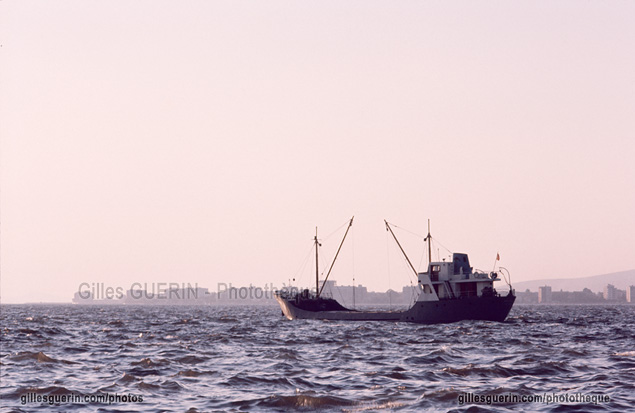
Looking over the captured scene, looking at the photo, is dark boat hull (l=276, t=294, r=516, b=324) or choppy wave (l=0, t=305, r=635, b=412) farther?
dark boat hull (l=276, t=294, r=516, b=324)

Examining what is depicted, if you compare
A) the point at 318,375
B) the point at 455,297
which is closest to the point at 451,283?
the point at 455,297

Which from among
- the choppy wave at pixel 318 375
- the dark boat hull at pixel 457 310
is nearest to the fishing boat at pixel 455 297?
the dark boat hull at pixel 457 310

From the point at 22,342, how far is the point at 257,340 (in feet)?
52.8

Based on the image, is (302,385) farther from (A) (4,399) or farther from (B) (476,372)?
(A) (4,399)

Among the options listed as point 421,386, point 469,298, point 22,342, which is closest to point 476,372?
point 421,386

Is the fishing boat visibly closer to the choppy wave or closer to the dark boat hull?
the dark boat hull

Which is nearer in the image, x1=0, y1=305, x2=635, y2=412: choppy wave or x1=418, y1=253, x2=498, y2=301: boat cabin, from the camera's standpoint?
x1=0, y1=305, x2=635, y2=412: choppy wave

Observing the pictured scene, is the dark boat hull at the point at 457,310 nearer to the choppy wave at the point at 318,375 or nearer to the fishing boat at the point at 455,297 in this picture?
the fishing boat at the point at 455,297

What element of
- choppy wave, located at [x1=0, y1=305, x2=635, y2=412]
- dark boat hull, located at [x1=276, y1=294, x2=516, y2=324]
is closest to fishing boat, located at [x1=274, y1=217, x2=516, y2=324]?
→ dark boat hull, located at [x1=276, y1=294, x2=516, y2=324]

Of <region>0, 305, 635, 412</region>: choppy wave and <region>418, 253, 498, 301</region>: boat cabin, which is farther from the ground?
<region>418, 253, 498, 301</region>: boat cabin

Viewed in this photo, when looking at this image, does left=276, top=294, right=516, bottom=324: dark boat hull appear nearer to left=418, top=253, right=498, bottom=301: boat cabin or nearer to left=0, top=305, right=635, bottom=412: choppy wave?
left=418, top=253, right=498, bottom=301: boat cabin

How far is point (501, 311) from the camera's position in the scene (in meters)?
81.4

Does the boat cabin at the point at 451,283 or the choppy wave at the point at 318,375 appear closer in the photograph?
the choppy wave at the point at 318,375

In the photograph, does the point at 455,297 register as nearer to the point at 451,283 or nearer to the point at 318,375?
the point at 451,283
